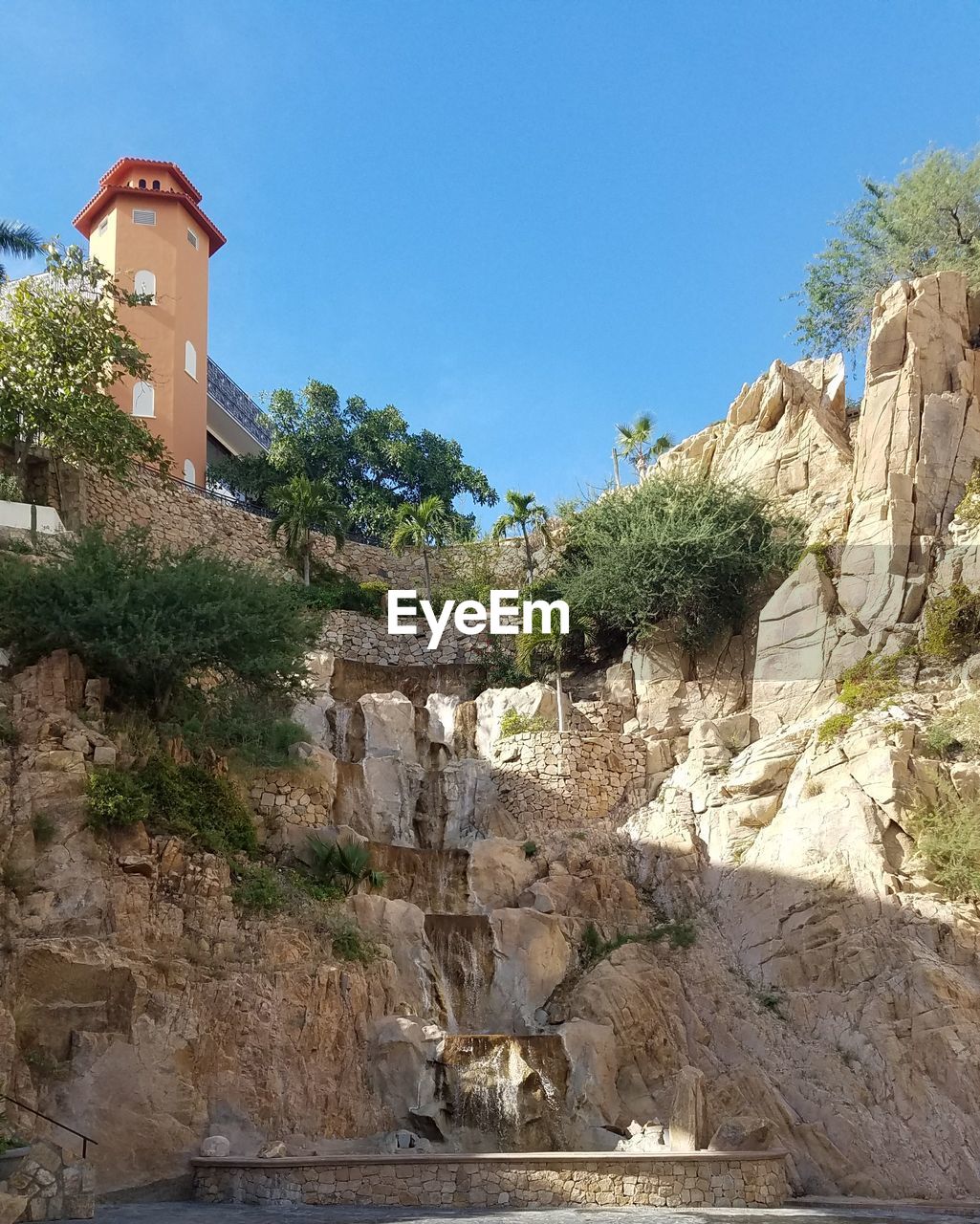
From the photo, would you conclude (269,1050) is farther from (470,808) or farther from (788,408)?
(788,408)

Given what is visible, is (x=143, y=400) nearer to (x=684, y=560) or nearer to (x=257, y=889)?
(x=684, y=560)

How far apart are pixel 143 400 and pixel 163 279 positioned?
13.2ft

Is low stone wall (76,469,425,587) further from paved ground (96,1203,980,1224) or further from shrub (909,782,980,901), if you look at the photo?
paved ground (96,1203,980,1224)

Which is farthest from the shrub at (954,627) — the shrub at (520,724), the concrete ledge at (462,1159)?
the concrete ledge at (462,1159)

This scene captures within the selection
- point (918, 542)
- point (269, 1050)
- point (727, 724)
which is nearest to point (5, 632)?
point (269, 1050)

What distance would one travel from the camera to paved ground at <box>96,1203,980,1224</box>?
12.3 metres

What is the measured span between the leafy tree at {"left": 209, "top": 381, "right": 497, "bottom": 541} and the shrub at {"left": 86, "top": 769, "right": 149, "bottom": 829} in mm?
24030

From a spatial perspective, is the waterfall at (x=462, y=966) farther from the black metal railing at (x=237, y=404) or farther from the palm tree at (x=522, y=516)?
the black metal railing at (x=237, y=404)

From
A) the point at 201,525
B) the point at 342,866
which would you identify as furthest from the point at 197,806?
the point at 201,525

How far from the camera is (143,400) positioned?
36.2 metres

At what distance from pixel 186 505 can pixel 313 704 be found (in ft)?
29.2

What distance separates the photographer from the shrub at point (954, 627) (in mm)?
22672

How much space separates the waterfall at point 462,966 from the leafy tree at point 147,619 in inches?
188

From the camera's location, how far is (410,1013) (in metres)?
17.5
